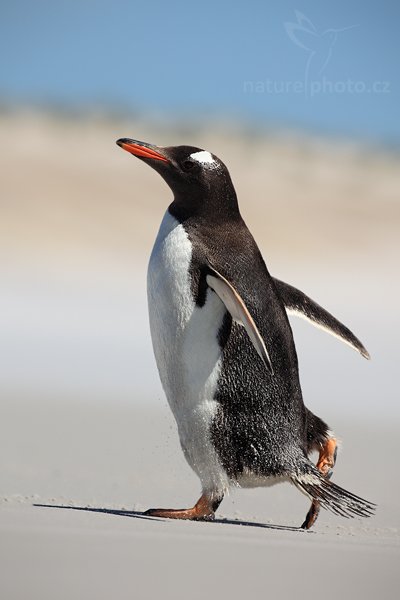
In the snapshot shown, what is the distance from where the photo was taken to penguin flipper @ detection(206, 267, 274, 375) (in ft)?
15.5

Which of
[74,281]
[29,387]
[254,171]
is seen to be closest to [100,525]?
[29,387]

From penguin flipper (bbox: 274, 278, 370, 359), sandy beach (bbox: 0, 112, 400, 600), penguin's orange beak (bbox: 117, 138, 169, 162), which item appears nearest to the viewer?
sandy beach (bbox: 0, 112, 400, 600)

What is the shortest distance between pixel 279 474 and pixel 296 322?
11.3 meters

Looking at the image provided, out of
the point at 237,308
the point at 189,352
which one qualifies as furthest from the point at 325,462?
the point at 237,308

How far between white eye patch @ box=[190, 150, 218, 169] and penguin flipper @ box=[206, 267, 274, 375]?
0.56m

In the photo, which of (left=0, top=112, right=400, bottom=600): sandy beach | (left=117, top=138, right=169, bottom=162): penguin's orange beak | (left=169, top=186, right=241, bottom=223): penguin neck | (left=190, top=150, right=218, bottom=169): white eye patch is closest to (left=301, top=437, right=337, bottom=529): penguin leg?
(left=0, top=112, right=400, bottom=600): sandy beach

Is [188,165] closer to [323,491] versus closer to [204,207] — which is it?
[204,207]

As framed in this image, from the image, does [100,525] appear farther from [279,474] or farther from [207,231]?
[207,231]

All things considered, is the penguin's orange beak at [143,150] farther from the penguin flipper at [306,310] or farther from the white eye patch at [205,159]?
the penguin flipper at [306,310]

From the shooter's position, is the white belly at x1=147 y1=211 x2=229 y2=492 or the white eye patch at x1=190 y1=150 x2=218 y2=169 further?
the white eye patch at x1=190 y1=150 x2=218 y2=169

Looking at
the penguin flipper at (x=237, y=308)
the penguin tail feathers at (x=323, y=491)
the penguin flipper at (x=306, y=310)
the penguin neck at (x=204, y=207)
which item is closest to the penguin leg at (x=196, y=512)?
the penguin tail feathers at (x=323, y=491)

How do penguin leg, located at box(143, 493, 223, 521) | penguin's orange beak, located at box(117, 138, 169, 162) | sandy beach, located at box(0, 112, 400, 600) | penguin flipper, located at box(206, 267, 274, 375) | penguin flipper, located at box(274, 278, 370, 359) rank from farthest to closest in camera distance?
penguin flipper, located at box(274, 278, 370, 359) < penguin's orange beak, located at box(117, 138, 169, 162) < penguin leg, located at box(143, 493, 223, 521) < penguin flipper, located at box(206, 267, 274, 375) < sandy beach, located at box(0, 112, 400, 600)

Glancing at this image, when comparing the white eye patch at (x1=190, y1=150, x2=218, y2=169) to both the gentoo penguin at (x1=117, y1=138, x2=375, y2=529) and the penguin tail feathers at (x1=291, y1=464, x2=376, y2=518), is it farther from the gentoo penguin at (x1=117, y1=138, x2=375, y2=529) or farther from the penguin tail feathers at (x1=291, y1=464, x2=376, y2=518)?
the penguin tail feathers at (x1=291, y1=464, x2=376, y2=518)

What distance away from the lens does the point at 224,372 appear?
201 inches
